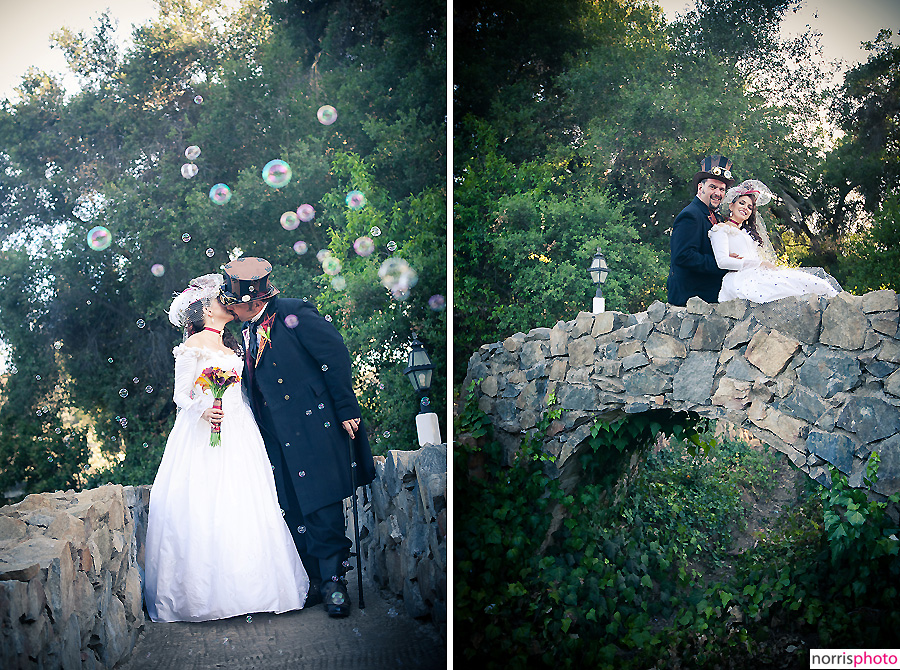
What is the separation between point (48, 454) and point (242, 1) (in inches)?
79.5

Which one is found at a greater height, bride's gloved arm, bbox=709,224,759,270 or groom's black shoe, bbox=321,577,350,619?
bride's gloved arm, bbox=709,224,759,270

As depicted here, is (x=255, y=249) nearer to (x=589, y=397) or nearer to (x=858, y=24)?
(x=589, y=397)

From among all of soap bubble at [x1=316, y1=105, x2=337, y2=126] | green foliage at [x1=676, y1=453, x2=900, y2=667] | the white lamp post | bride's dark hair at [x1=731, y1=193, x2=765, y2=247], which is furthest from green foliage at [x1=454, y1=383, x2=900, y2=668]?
soap bubble at [x1=316, y1=105, x2=337, y2=126]

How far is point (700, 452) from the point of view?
3619 millimetres

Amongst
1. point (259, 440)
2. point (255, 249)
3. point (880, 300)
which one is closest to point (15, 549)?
point (259, 440)

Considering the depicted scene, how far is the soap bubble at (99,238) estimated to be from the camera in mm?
2613

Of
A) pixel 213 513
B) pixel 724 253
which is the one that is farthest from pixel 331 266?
pixel 724 253

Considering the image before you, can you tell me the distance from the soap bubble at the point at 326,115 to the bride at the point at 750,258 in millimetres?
1723

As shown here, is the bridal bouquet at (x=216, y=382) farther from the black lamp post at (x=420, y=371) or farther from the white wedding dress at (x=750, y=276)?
the white wedding dress at (x=750, y=276)

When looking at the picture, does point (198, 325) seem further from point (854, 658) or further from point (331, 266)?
point (854, 658)

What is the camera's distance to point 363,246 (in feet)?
9.35

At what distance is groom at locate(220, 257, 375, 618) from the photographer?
8.14 feet

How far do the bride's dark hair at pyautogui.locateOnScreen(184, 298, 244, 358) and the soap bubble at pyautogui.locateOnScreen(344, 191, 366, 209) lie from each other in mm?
763

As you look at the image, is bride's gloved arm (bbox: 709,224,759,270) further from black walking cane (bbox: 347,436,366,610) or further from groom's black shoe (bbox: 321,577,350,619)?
groom's black shoe (bbox: 321,577,350,619)
